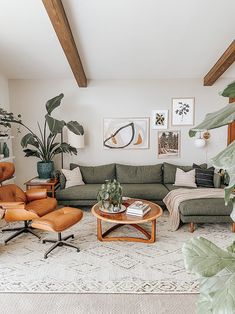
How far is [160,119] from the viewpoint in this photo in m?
5.08

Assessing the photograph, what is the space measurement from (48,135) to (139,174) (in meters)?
2.10

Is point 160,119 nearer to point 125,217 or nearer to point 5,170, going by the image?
point 125,217

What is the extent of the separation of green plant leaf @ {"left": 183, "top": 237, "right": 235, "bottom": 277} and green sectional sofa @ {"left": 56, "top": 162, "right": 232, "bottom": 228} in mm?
2678

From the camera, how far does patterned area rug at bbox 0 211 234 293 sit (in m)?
2.31

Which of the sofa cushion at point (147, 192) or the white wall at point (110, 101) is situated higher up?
the white wall at point (110, 101)

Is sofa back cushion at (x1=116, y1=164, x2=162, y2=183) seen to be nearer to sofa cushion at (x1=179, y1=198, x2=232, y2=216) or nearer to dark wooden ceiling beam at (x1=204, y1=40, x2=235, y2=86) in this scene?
sofa cushion at (x1=179, y1=198, x2=232, y2=216)

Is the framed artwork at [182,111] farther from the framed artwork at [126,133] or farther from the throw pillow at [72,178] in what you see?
the throw pillow at [72,178]

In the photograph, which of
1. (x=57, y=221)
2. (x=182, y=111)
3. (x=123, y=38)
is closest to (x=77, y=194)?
(x=57, y=221)

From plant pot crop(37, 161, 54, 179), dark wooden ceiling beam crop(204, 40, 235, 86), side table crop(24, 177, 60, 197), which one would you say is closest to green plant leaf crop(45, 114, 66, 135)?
plant pot crop(37, 161, 54, 179)

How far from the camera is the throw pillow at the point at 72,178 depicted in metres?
4.48

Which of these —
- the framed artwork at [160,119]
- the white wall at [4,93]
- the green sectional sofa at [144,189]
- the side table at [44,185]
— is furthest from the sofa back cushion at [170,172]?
the white wall at [4,93]

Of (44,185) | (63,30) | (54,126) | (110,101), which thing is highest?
(63,30)

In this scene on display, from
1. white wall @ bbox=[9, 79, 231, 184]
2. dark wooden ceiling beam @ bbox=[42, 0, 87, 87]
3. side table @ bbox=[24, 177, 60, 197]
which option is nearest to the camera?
dark wooden ceiling beam @ bbox=[42, 0, 87, 87]

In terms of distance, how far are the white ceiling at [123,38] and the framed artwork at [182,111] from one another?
0.50 m
